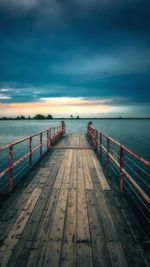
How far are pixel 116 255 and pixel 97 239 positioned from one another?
46 centimetres

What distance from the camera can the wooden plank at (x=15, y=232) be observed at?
3.02 m

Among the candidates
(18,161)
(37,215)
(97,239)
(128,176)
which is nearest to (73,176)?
(18,161)

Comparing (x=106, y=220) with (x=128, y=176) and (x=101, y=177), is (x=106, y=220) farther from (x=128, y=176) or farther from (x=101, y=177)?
(x=101, y=177)

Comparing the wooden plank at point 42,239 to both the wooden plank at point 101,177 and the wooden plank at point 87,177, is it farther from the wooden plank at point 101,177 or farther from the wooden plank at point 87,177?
the wooden plank at point 101,177

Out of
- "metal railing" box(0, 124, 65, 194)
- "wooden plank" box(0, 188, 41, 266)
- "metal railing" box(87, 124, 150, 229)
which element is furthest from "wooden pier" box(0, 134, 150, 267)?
"metal railing" box(0, 124, 65, 194)

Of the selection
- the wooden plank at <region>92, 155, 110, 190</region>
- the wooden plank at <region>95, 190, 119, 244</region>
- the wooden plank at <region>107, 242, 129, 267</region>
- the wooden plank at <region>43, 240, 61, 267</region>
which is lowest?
the wooden plank at <region>92, 155, 110, 190</region>

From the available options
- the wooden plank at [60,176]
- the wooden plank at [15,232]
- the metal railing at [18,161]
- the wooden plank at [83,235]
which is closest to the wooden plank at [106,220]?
the wooden plank at [83,235]

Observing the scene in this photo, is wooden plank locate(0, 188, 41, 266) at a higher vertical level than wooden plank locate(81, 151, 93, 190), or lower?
higher

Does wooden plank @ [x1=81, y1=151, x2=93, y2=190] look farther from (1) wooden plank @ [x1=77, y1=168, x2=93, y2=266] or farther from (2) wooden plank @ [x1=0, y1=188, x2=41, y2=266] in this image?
(2) wooden plank @ [x1=0, y1=188, x2=41, y2=266]

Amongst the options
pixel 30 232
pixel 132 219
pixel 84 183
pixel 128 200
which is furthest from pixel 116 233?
pixel 84 183

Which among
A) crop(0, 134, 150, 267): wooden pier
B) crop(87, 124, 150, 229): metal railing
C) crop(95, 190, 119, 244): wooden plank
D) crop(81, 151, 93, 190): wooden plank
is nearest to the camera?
crop(0, 134, 150, 267): wooden pier

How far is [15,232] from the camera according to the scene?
3619 millimetres

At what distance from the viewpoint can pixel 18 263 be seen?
286 centimetres

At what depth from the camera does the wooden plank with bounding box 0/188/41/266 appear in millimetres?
3021
